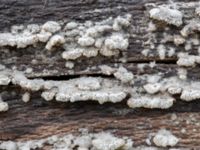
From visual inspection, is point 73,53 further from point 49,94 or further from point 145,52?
point 145,52

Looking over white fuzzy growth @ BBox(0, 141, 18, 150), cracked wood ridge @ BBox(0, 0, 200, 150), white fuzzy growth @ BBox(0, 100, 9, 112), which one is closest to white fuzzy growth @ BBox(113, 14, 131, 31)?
cracked wood ridge @ BBox(0, 0, 200, 150)

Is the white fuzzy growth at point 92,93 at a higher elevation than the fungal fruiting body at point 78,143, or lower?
higher

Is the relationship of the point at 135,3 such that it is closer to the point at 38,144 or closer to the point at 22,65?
the point at 22,65

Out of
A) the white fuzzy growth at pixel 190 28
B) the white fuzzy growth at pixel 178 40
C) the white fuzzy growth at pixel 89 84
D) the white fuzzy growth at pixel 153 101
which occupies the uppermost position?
the white fuzzy growth at pixel 190 28

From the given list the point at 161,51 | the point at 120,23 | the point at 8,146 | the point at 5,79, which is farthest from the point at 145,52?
the point at 8,146

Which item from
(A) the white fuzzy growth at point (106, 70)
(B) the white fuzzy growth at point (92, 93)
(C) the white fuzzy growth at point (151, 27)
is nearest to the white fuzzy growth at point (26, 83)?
(B) the white fuzzy growth at point (92, 93)

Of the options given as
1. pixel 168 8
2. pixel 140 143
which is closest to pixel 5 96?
pixel 140 143

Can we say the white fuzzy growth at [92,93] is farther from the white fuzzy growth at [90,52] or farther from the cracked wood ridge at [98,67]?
the white fuzzy growth at [90,52]

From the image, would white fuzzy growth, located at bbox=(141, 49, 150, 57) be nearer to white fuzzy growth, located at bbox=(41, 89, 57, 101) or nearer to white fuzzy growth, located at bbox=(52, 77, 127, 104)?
→ white fuzzy growth, located at bbox=(52, 77, 127, 104)

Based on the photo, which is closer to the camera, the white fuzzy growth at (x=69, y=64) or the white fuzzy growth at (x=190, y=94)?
the white fuzzy growth at (x=190, y=94)
